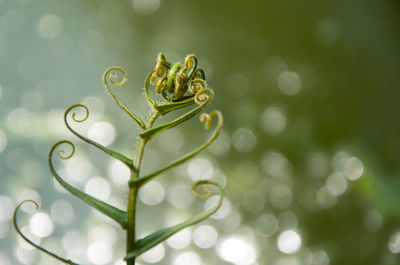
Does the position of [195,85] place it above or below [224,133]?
above

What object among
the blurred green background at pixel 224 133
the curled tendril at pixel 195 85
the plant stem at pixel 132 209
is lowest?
the blurred green background at pixel 224 133

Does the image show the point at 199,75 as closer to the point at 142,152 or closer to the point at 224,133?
the point at 142,152

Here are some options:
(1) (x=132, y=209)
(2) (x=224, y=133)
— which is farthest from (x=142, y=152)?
(2) (x=224, y=133)

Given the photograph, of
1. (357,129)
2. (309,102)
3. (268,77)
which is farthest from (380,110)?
(268,77)

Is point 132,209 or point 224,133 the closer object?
point 132,209

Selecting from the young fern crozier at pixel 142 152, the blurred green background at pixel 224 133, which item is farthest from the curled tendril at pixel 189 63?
the blurred green background at pixel 224 133

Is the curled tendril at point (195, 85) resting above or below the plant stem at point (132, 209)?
above

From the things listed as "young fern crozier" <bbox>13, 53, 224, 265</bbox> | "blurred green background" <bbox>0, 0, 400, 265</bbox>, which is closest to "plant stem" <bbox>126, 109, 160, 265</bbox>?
"young fern crozier" <bbox>13, 53, 224, 265</bbox>

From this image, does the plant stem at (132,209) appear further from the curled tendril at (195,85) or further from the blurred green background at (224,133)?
the blurred green background at (224,133)

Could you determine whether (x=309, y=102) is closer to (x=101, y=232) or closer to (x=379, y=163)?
(x=379, y=163)
